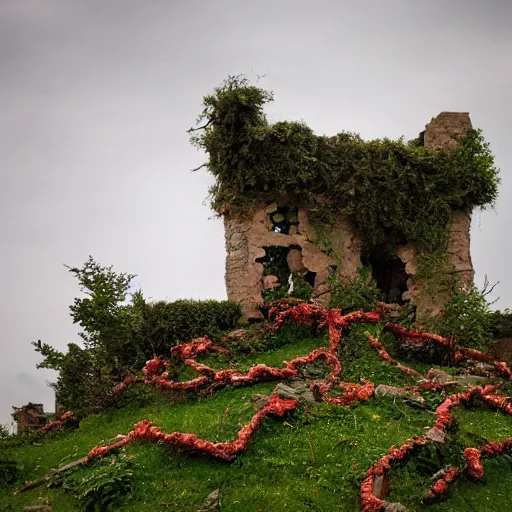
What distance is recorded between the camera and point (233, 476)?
23.4ft

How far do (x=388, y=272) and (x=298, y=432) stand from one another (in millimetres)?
9993

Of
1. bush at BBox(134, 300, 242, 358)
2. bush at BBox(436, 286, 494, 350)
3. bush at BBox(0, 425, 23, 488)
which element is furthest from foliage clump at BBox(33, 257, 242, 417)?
bush at BBox(436, 286, 494, 350)

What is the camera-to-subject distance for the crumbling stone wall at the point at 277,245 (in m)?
15.0

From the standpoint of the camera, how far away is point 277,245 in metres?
15.5

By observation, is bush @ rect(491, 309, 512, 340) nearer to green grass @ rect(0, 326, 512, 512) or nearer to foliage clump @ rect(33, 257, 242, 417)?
green grass @ rect(0, 326, 512, 512)

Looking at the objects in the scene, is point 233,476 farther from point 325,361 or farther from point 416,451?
point 325,361

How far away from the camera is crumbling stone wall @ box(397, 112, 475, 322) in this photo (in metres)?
15.4

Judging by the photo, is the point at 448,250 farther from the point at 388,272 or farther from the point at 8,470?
the point at 8,470

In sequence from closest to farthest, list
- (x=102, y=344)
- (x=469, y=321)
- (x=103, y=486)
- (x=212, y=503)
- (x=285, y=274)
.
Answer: (x=212, y=503)
(x=103, y=486)
(x=102, y=344)
(x=469, y=321)
(x=285, y=274)

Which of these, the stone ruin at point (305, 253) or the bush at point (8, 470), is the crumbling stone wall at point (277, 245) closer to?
the stone ruin at point (305, 253)

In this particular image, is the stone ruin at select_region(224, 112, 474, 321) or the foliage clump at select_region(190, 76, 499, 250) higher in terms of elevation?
the foliage clump at select_region(190, 76, 499, 250)

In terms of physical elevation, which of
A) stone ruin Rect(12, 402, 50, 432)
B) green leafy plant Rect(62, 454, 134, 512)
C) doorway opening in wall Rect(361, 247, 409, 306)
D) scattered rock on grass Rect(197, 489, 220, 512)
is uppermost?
doorway opening in wall Rect(361, 247, 409, 306)

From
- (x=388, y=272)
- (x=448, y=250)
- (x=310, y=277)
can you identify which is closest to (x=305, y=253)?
(x=310, y=277)

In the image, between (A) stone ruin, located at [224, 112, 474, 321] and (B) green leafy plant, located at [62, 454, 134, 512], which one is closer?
(B) green leafy plant, located at [62, 454, 134, 512]
